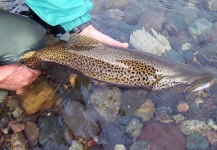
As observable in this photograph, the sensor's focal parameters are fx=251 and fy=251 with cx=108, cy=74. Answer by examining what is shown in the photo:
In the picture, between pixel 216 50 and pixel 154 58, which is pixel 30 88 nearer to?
pixel 154 58

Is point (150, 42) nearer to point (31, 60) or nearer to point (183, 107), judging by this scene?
point (183, 107)

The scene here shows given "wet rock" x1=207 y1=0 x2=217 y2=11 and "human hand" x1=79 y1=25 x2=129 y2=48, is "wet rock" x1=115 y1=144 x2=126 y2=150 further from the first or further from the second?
"wet rock" x1=207 y1=0 x2=217 y2=11

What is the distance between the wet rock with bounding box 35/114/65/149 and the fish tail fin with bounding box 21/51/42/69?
813 millimetres

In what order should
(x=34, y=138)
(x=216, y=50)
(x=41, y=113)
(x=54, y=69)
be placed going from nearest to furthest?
(x=34, y=138), (x=41, y=113), (x=54, y=69), (x=216, y=50)

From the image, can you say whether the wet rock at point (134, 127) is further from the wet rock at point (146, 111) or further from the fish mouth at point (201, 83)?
the fish mouth at point (201, 83)

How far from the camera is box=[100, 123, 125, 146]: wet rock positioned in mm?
3471

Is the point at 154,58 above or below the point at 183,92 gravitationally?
above

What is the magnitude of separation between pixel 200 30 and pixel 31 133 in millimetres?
3604

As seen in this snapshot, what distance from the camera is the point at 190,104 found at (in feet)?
12.6

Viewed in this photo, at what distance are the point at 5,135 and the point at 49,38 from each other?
1.75m

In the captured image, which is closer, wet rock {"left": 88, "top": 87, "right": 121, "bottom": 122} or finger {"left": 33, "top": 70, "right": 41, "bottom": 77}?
wet rock {"left": 88, "top": 87, "right": 121, "bottom": 122}

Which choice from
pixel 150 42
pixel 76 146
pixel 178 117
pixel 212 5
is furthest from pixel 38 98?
pixel 212 5

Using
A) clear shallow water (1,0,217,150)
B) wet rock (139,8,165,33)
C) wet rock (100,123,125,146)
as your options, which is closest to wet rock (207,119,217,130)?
clear shallow water (1,0,217,150)

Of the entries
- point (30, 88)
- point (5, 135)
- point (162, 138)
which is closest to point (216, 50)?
point (162, 138)
